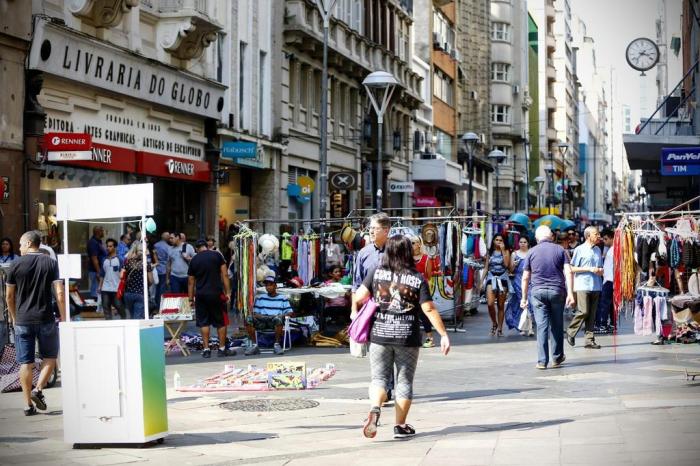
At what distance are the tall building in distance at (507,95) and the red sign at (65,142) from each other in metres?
69.4

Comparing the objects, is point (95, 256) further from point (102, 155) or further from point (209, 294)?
point (209, 294)

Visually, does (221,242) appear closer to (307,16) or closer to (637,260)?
(307,16)

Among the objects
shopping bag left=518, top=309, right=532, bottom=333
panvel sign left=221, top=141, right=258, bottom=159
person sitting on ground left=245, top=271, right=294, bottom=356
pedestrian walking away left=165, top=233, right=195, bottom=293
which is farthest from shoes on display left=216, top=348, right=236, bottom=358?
panvel sign left=221, top=141, right=258, bottom=159

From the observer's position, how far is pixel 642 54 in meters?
42.8

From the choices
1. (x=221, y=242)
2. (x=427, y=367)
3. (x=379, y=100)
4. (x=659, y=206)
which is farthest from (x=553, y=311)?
(x=659, y=206)

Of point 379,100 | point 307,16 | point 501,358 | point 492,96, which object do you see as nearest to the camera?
point 501,358

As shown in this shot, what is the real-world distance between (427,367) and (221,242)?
18.2m

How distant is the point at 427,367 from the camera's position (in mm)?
16891

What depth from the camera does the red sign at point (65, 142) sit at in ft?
74.4

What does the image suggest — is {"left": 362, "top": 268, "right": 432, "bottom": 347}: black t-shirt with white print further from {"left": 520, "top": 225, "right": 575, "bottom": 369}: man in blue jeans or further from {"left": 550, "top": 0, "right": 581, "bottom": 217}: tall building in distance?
{"left": 550, "top": 0, "right": 581, "bottom": 217}: tall building in distance

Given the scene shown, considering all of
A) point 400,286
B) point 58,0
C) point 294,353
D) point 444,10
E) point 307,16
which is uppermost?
point 444,10

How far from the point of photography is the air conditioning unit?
59188 mm

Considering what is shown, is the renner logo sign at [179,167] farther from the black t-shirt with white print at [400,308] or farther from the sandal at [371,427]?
the sandal at [371,427]

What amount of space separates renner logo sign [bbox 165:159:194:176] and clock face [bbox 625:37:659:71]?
18362mm
